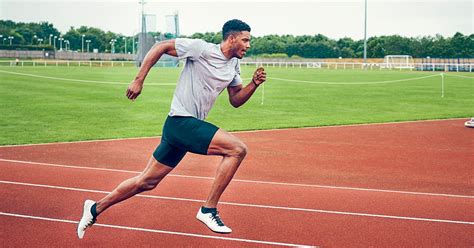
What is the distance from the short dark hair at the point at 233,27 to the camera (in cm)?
624

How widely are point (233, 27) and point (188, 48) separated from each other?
1.59 ft

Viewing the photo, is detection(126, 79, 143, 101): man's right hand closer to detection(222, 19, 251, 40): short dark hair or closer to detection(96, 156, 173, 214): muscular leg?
detection(96, 156, 173, 214): muscular leg

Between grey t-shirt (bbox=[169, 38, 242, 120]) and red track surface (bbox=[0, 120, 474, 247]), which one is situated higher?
grey t-shirt (bbox=[169, 38, 242, 120])

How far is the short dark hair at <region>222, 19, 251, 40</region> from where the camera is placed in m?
6.24

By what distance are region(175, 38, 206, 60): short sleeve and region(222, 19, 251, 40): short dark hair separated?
0.89ft

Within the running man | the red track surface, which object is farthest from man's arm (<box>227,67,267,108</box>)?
the red track surface

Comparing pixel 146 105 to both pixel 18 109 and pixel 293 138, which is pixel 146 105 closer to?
pixel 18 109

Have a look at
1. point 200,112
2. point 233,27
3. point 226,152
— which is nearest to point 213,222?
point 226,152

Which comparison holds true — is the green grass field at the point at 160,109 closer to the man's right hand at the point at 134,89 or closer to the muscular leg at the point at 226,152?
the man's right hand at the point at 134,89

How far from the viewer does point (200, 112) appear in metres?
6.30

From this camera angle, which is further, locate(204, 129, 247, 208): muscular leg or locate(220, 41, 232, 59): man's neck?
locate(220, 41, 232, 59): man's neck

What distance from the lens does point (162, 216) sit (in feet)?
25.5

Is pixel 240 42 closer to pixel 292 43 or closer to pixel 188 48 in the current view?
pixel 188 48

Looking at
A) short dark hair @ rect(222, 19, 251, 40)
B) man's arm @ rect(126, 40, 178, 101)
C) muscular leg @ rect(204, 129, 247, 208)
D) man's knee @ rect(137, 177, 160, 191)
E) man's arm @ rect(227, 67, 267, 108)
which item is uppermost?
short dark hair @ rect(222, 19, 251, 40)
